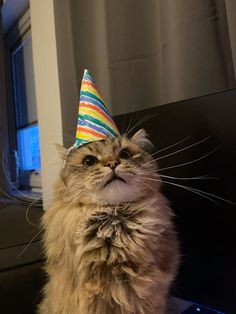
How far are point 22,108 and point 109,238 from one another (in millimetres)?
2438

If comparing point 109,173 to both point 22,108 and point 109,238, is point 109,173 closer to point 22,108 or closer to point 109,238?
point 109,238

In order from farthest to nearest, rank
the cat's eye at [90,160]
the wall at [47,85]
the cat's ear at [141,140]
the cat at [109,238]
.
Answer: the wall at [47,85] → the cat's ear at [141,140] → the cat's eye at [90,160] → the cat at [109,238]

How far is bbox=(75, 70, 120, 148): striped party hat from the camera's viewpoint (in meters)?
0.82

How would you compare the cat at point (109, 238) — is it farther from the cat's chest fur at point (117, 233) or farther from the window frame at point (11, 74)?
the window frame at point (11, 74)

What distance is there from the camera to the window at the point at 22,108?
249 cm

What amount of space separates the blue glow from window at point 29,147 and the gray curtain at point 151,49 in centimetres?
111

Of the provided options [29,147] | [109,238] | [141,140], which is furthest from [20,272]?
[29,147]

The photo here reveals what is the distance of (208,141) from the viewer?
894 mm

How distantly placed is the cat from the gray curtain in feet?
1.31

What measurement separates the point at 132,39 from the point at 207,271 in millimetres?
932

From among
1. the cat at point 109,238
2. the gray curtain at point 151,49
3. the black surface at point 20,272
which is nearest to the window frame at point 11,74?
the gray curtain at point 151,49

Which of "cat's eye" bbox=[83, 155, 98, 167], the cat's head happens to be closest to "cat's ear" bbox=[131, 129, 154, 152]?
the cat's head

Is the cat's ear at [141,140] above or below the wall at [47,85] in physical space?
below

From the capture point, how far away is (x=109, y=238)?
27.6 inches
